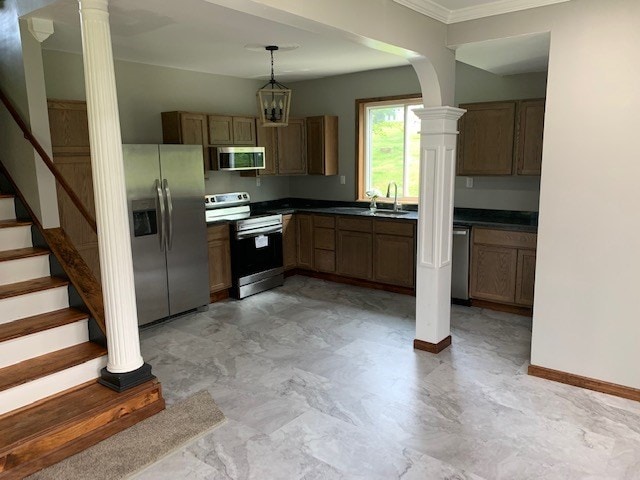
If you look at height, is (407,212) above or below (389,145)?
below

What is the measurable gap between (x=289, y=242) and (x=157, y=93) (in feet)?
7.55

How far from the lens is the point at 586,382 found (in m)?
3.25

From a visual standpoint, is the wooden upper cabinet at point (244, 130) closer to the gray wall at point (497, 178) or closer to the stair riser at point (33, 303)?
the gray wall at point (497, 178)

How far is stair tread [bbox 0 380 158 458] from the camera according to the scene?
244 centimetres

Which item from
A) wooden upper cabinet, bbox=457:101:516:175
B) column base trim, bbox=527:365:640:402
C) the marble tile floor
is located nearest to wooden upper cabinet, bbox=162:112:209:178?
the marble tile floor

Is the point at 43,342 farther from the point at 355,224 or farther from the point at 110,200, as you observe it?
the point at 355,224

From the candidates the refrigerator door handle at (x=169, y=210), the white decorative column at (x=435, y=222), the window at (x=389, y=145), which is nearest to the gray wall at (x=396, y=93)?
the window at (x=389, y=145)

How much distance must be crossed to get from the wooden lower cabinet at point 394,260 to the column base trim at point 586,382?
2.02 meters

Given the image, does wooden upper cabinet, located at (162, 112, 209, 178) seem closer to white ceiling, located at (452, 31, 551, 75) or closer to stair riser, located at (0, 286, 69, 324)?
stair riser, located at (0, 286, 69, 324)

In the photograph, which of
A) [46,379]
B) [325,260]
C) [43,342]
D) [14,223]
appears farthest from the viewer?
[325,260]

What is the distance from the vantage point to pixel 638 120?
288cm

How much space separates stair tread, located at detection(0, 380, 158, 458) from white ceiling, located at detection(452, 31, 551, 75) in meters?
3.24

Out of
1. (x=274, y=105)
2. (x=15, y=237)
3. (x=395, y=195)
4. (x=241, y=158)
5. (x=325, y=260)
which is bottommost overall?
(x=325, y=260)

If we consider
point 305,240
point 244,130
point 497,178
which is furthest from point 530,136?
point 244,130
